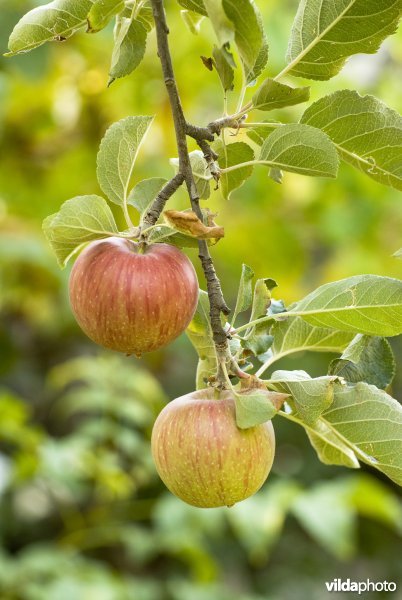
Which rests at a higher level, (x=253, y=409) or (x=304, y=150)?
(x=304, y=150)

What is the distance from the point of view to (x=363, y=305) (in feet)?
1.69

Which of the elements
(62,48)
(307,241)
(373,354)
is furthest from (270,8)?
(373,354)

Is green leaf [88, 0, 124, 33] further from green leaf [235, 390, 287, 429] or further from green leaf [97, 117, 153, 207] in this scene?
green leaf [235, 390, 287, 429]

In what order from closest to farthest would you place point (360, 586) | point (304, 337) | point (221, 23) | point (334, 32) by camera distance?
point (221, 23), point (334, 32), point (304, 337), point (360, 586)

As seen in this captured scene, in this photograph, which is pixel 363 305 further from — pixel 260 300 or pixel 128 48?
pixel 128 48

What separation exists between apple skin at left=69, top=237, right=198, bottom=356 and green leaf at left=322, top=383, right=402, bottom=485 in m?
0.13

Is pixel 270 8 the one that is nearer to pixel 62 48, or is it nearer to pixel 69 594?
pixel 62 48

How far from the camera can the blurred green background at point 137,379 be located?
1.64 meters

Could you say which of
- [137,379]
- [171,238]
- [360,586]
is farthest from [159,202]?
[360,586]

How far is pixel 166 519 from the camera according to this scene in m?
1.65

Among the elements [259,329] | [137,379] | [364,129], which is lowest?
[137,379]

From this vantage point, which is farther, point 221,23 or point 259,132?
point 259,132

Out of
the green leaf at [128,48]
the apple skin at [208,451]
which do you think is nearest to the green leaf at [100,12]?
the green leaf at [128,48]

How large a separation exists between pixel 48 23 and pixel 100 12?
0.13 feet
